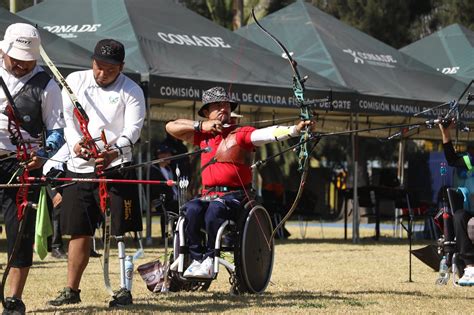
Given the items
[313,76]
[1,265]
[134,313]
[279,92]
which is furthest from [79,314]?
[313,76]

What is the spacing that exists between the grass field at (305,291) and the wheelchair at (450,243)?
0.51 feet

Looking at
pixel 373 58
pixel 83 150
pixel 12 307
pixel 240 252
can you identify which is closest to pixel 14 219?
pixel 12 307

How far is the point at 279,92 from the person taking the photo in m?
16.7

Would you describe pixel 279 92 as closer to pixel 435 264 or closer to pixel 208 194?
pixel 435 264

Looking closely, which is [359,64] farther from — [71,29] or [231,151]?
Answer: [231,151]

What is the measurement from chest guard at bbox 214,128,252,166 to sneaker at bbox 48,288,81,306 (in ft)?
5.44

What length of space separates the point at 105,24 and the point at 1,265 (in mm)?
5530

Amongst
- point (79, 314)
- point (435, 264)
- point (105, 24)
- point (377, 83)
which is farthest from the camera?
point (377, 83)

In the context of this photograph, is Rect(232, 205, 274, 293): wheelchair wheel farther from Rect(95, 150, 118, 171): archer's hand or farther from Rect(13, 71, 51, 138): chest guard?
Rect(13, 71, 51, 138): chest guard

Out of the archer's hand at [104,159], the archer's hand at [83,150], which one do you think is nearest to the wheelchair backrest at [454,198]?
the archer's hand at [104,159]

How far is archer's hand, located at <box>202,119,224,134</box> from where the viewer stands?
335 inches

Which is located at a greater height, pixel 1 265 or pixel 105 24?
pixel 105 24

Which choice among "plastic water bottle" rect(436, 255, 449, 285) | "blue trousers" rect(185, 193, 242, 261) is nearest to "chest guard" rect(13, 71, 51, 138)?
"blue trousers" rect(185, 193, 242, 261)

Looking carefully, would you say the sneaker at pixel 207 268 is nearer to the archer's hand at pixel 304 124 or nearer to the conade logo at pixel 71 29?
the archer's hand at pixel 304 124
